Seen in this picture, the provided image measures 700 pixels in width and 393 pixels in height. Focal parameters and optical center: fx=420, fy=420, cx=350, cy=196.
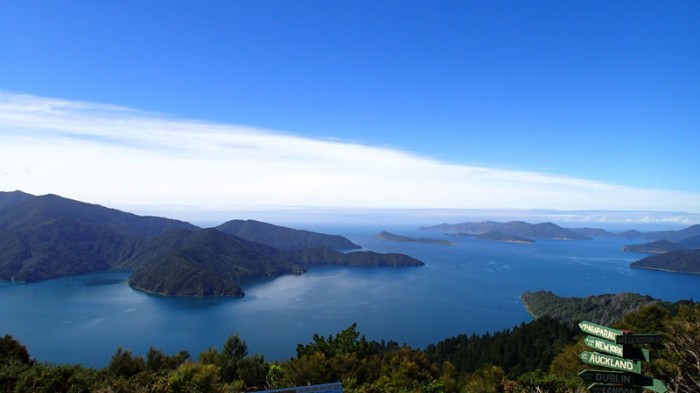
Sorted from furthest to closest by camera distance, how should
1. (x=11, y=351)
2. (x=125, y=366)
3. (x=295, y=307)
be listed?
(x=295, y=307)
(x=125, y=366)
(x=11, y=351)

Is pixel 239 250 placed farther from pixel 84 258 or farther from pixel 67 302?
pixel 67 302

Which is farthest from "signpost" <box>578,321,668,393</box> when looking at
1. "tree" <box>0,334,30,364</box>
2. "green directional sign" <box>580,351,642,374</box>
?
"tree" <box>0,334,30,364</box>

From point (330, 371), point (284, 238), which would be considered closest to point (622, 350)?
point (330, 371)

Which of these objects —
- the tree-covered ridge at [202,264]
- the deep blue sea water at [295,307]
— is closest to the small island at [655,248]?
the deep blue sea water at [295,307]

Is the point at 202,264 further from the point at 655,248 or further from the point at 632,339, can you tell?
the point at 655,248

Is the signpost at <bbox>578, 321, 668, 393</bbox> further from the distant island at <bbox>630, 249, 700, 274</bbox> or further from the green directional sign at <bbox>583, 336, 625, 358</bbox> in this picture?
the distant island at <bbox>630, 249, 700, 274</bbox>
